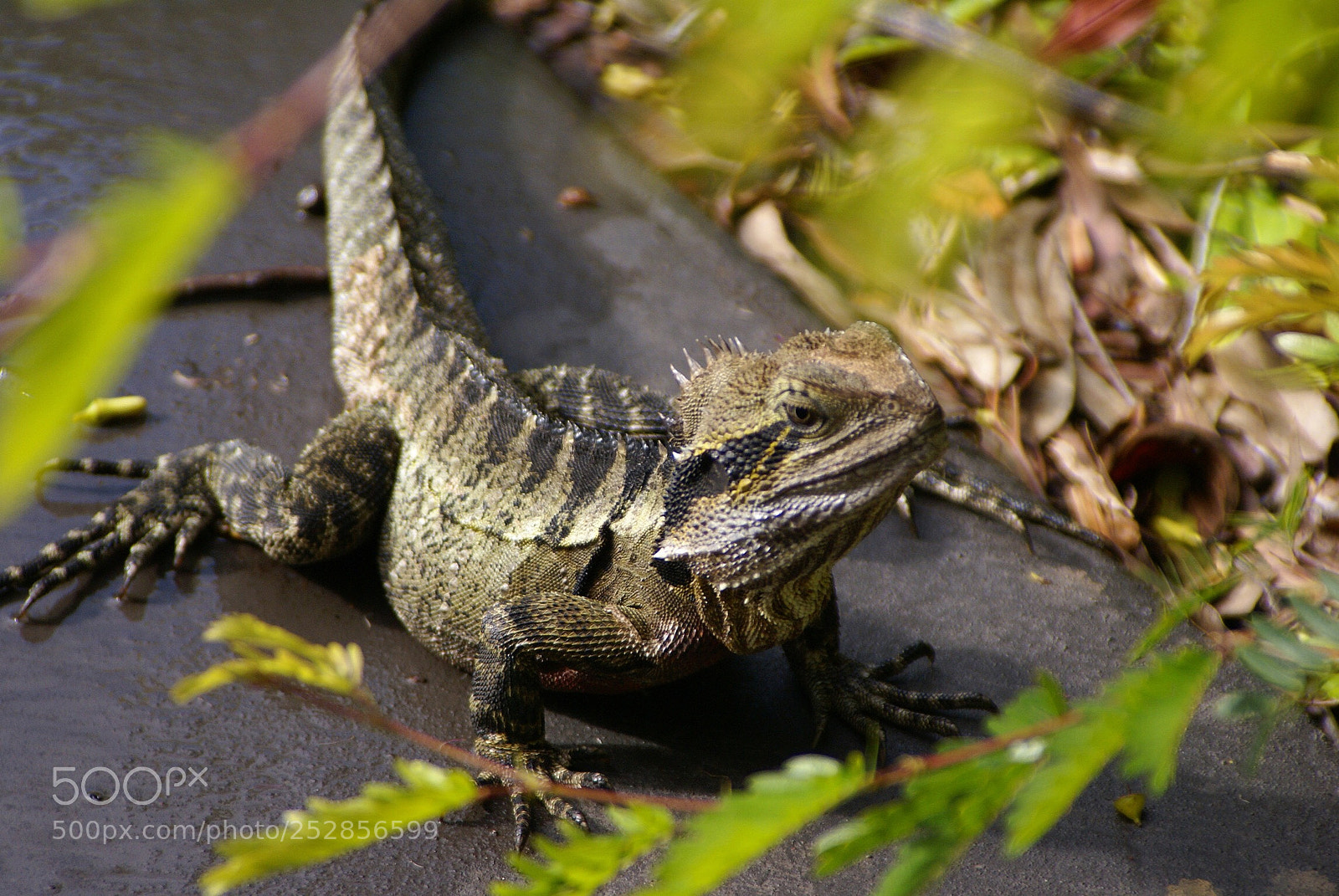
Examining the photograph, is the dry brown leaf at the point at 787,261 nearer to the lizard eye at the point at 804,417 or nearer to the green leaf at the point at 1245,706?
the lizard eye at the point at 804,417

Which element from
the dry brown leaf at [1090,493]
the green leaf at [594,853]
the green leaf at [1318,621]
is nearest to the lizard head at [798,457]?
the green leaf at [1318,621]

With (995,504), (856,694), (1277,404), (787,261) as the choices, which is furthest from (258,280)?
(1277,404)

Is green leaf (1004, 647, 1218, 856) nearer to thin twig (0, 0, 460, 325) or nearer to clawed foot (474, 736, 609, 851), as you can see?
thin twig (0, 0, 460, 325)

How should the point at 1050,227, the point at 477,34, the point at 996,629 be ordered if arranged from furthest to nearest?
the point at 477,34, the point at 1050,227, the point at 996,629

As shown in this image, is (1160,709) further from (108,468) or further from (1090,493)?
(108,468)

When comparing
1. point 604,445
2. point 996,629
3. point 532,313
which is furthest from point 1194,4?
point 532,313

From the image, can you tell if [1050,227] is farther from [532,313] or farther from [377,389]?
[377,389]
